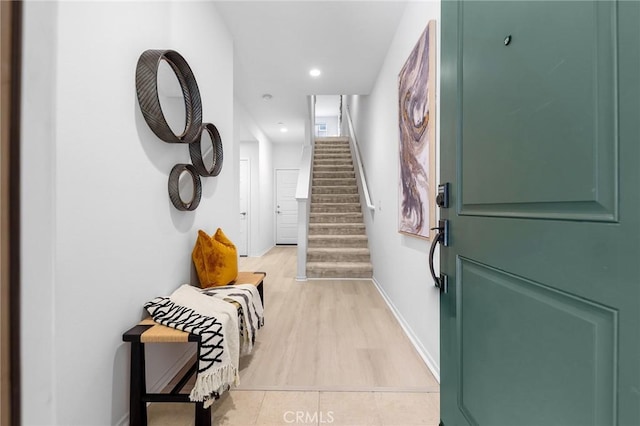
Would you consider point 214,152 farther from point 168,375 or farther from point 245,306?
point 168,375

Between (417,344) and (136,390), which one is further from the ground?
(136,390)

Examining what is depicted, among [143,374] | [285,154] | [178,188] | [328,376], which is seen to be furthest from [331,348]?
[285,154]

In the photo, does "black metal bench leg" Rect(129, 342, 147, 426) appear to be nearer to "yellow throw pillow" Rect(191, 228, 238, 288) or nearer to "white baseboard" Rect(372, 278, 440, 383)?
"yellow throw pillow" Rect(191, 228, 238, 288)

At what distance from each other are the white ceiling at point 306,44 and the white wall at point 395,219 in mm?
202

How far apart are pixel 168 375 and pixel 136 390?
1.20ft

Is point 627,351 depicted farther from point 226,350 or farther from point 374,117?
point 374,117

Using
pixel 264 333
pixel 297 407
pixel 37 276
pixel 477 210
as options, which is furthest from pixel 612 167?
pixel 264 333

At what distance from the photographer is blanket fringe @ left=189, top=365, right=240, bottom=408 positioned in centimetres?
112

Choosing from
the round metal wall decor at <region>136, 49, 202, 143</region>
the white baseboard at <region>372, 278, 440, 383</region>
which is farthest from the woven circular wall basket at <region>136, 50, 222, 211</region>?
the white baseboard at <region>372, 278, 440, 383</region>

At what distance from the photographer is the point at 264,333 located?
2.17m

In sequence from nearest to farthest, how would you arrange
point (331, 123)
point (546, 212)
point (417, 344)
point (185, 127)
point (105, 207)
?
1. point (546, 212)
2. point (105, 207)
3. point (185, 127)
4. point (417, 344)
5. point (331, 123)

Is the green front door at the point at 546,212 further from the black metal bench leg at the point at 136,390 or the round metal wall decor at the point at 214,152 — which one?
the round metal wall decor at the point at 214,152

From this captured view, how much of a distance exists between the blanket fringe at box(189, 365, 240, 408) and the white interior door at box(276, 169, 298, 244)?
593 centimetres

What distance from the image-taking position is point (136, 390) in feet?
3.87
